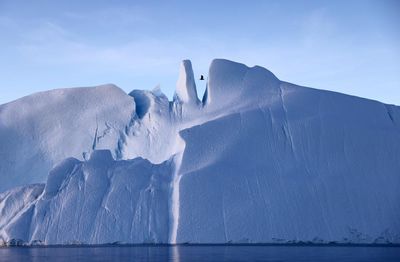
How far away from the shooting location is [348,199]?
2002 cm

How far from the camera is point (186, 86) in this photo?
78.7 feet

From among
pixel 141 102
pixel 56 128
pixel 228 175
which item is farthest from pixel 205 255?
pixel 56 128

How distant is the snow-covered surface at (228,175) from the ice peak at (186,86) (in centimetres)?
4

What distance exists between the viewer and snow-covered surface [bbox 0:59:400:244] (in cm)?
1958

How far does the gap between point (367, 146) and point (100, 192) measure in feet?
31.5

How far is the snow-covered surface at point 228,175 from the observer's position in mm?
19578

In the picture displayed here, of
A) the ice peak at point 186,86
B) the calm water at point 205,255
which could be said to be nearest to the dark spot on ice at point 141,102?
the ice peak at point 186,86

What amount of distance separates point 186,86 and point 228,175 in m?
5.19

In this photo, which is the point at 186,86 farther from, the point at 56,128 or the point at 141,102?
the point at 56,128

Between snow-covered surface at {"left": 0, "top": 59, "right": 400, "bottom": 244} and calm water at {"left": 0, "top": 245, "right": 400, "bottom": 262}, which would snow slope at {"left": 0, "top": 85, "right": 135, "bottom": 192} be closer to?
snow-covered surface at {"left": 0, "top": 59, "right": 400, "bottom": 244}

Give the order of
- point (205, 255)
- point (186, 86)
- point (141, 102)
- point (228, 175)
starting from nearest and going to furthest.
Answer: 1. point (205, 255)
2. point (228, 175)
3. point (186, 86)
4. point (141, 102)

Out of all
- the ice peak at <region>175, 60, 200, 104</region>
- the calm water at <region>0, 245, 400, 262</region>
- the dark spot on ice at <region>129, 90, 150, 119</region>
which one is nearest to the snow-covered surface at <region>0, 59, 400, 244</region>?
the ice peak at <region>175, 60, 200, 104</region>

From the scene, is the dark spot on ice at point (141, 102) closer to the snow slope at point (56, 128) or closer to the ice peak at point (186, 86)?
the snow slope at point (56, 128)

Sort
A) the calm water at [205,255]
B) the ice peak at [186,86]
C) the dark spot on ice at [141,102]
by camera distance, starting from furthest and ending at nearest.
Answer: the dark spot on ice at [141,102]
the ice peak at [186,86]
the calm water at [205,255]
